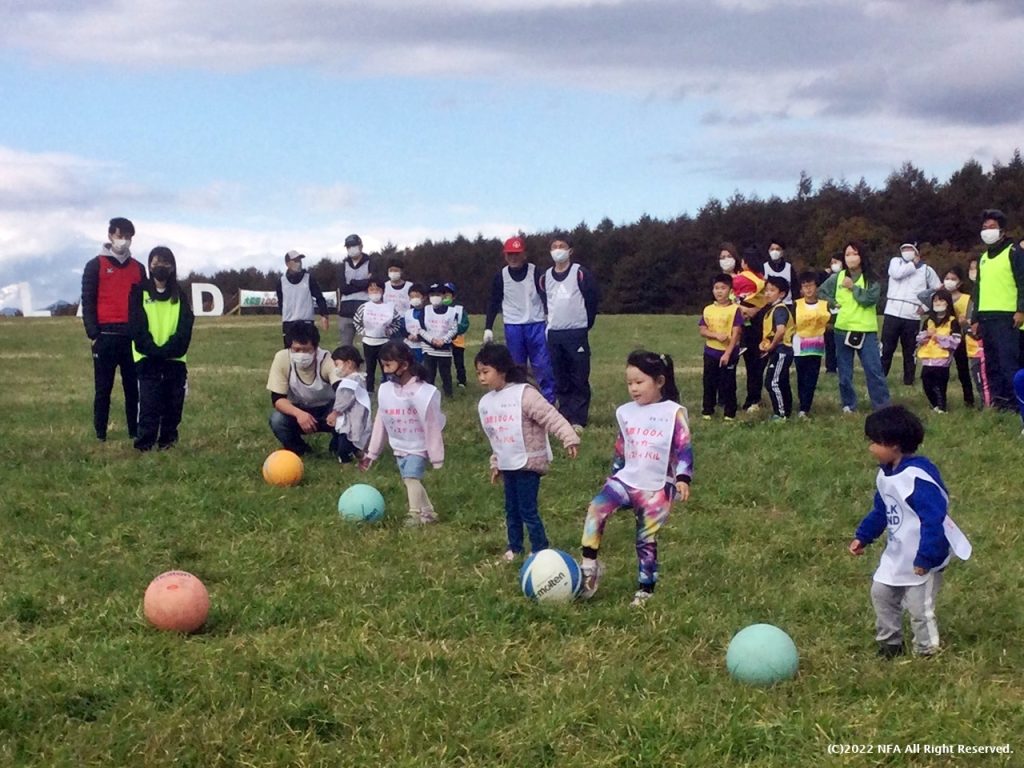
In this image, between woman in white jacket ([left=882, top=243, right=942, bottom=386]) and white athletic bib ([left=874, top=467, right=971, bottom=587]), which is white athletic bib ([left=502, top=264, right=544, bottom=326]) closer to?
woman in white jacket ([left=882, top=243, right=942, bottom=386])

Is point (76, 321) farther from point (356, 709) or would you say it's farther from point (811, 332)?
point (356, 709)

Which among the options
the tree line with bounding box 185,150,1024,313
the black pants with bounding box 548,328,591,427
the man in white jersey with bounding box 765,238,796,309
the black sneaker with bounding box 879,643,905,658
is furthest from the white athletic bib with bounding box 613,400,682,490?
the tree line with bounding box 185,150,1024,313

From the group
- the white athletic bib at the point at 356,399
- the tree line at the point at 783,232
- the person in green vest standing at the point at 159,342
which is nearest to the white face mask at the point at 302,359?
the white athletic bib at the point at 356,399

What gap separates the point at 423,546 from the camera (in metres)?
8.31

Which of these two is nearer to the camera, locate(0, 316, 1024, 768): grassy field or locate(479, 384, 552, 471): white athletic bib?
locate(0, 316, 1024, 768): grassy field

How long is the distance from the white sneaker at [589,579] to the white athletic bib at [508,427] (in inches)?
37.3

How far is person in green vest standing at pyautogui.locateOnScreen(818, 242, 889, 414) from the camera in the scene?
13656mm

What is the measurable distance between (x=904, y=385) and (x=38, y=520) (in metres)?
12.8

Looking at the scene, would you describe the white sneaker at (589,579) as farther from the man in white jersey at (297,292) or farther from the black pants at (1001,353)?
the man in white jersey at (297,292)

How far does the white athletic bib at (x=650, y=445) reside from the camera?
6973 mm

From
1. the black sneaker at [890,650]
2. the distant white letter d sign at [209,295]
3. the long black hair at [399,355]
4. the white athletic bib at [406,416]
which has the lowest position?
the black sneaker at [890,650]

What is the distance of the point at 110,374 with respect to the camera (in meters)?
12.2

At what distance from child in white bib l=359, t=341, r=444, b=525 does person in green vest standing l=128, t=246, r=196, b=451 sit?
3394 mm

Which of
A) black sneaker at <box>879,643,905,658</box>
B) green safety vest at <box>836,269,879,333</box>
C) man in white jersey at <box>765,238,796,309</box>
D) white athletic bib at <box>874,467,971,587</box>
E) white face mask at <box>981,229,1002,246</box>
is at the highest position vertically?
white face mask at <box>981,229,1002,246</box>
